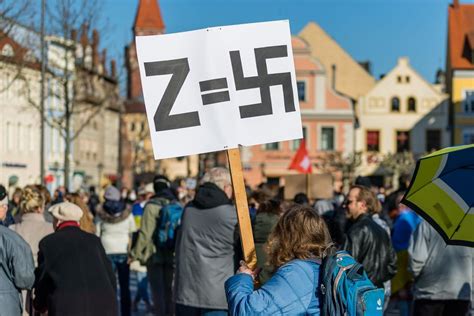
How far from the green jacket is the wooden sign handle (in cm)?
676

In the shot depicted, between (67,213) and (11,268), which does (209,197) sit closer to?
(67,213)

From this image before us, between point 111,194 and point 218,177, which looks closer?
point 218,177

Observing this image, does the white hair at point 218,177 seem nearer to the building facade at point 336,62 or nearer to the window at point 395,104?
the window at point 395,104

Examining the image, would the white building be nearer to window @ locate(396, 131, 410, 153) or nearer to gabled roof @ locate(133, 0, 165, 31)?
window @ locate(396, 131, 410, 153)

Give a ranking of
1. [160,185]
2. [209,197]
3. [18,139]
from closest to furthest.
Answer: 1. [209,197]
2. [160,185]
3. [18,139]

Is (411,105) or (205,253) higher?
(411,105)

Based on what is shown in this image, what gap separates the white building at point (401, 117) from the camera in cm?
6544

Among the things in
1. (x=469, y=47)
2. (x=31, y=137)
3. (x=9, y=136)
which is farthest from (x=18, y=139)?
(x=469, y=47)

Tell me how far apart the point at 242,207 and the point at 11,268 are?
2469mm

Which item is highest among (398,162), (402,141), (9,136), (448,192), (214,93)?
(9,136)

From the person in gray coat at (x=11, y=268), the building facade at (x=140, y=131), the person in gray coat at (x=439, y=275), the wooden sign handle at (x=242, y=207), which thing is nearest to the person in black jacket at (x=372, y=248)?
the person in gray coat at (x=439, y=275)

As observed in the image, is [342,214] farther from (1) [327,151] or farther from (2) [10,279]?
(1) [327,151]

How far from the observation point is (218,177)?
31.3ft

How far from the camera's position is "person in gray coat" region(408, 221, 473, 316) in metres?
9.14
